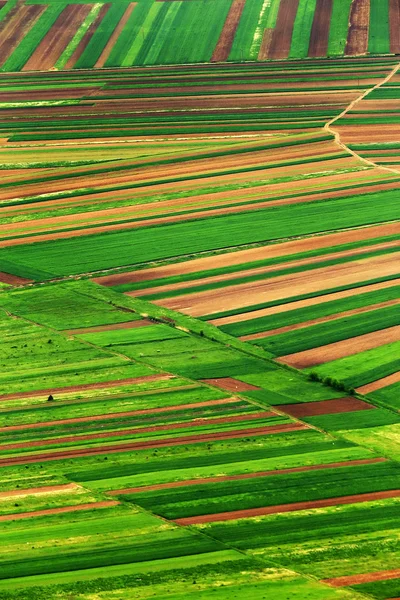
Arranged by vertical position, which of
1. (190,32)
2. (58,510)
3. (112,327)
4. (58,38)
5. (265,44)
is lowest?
(58,510)

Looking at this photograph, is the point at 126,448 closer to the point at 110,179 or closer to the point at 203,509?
the point at 203,509

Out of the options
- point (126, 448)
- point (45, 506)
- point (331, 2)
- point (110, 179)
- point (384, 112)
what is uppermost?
point (331, 2)

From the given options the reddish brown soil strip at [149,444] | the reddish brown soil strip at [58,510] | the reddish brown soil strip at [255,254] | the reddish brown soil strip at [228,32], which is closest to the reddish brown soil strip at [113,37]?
the reddish brown soil strip at [228,32]

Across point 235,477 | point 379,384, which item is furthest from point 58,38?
point 235,477

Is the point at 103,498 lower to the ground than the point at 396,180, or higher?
lower

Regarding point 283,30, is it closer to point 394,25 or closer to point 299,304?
point 394,25

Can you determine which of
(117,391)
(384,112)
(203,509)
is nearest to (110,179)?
(384,112)

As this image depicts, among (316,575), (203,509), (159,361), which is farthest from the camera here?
(159,361)
